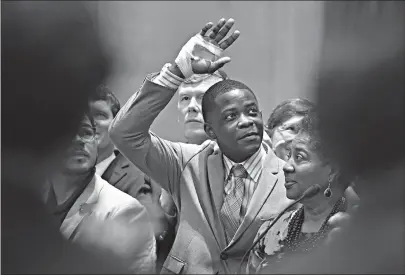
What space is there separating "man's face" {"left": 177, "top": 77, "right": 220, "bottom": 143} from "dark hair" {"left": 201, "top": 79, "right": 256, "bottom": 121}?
0.12ft

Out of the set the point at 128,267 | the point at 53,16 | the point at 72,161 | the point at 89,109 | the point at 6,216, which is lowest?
the point at 128,267

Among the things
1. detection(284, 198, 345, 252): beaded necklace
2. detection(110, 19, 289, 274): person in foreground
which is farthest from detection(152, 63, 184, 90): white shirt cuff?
detection(284, 198, 345, 252): beaded necklace

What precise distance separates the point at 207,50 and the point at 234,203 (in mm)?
379

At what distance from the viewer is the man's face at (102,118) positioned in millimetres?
1771

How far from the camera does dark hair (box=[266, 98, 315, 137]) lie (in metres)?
1.76

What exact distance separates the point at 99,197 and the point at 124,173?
0.29 ft

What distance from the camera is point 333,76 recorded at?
1.79 m

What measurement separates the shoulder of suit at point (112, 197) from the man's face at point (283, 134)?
1.24ft

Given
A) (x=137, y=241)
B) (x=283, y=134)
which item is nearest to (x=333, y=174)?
(x=283, y=134)

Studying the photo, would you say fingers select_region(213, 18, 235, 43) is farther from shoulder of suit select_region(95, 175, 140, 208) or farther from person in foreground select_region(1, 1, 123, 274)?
shoulder of suit select_region(95, 175, 140, 208)

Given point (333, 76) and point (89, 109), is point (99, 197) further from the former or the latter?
point (333, 76)

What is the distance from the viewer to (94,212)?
1765 mm

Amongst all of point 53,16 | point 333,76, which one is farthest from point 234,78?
point 53,16

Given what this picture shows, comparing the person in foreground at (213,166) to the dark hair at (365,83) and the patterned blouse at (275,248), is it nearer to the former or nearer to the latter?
the patterned blouse at (275,248)
